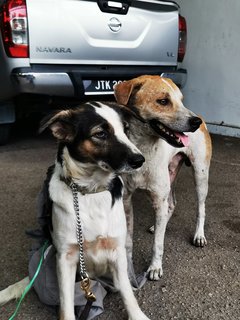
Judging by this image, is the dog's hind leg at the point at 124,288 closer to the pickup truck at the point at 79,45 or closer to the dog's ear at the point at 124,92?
the dog's ear at the point at 124,92

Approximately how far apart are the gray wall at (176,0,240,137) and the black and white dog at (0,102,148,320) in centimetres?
470

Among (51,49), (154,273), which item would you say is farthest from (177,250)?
(51,49)

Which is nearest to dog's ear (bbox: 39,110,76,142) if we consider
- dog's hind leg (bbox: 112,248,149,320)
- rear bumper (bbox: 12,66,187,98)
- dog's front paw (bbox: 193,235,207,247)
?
dog's hind leg (bbox: 112,248,149,320)

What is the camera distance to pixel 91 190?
2338 millimetres

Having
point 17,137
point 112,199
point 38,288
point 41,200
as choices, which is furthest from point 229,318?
point 17,137

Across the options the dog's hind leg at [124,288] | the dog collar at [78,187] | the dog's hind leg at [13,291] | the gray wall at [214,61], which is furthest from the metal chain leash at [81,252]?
the gray wall at [214,61]

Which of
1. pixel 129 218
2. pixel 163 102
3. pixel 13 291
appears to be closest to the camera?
pixel 13 291

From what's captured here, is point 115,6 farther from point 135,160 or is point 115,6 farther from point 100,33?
point 135,160

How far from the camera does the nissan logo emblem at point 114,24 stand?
17.2 ft

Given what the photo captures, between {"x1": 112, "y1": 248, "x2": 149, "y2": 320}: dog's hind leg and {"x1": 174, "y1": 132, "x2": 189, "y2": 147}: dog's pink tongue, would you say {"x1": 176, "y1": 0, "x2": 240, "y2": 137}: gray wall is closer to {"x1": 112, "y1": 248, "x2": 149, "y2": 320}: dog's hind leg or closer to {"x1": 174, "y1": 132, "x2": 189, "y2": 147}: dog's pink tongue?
{"x1": 174, "y1": 132, "x2": 189, "y2": 147}: dog's pink tongue

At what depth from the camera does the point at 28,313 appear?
8.18ft

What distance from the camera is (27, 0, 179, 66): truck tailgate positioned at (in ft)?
15.9

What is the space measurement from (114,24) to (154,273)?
3.45m

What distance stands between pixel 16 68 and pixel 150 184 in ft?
9.05
